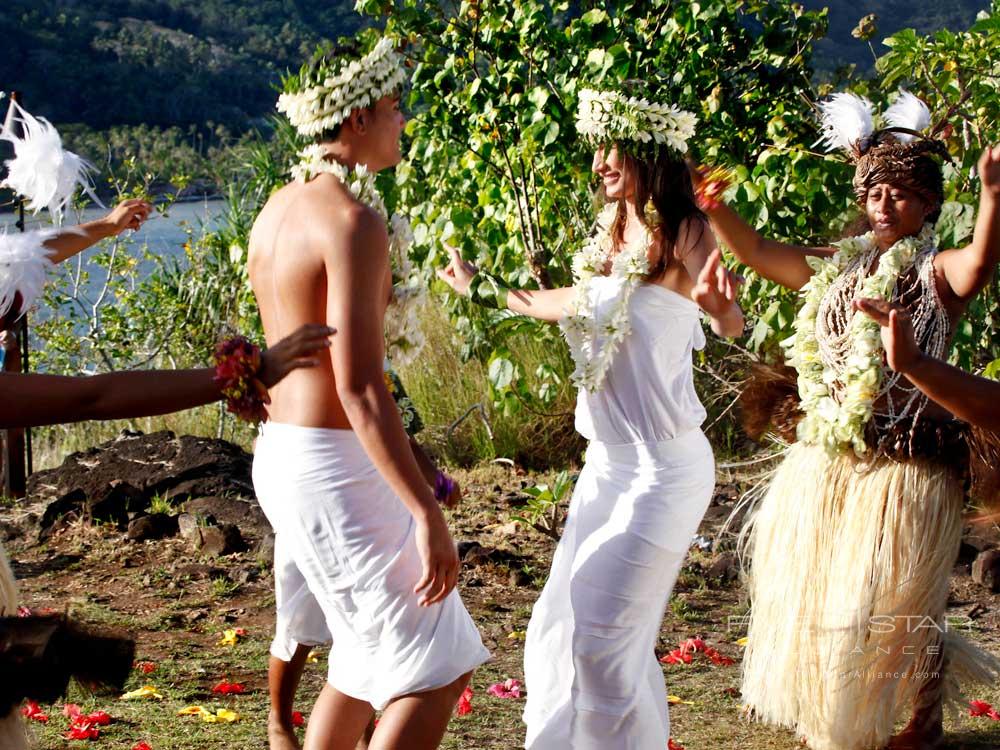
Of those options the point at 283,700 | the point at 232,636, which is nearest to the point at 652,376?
the point at 283,700

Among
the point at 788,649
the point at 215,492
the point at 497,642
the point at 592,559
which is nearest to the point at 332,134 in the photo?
the point at 592,559

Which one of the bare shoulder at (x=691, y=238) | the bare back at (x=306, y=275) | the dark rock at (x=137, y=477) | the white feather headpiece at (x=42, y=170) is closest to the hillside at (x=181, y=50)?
the dark rock at (x=137, y=477)

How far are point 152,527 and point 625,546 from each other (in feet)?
10.5

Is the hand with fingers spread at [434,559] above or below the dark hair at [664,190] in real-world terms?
below

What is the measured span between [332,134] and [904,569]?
1.96 metres

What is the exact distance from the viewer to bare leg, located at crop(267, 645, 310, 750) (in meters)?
3.38

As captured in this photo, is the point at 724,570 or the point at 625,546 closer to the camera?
the point at 625,546

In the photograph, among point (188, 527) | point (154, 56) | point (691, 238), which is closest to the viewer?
point (691, 238)

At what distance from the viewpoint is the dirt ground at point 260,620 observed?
3705 mm

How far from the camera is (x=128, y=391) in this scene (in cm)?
199

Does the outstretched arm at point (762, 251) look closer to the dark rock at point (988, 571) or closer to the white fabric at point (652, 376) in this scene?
the white fabric at point (652, 376)

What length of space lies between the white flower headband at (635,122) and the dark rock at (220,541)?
9.49 ft

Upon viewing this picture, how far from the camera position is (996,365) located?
4203 mm

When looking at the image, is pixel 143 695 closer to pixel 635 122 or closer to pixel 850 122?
pixel 635 122
